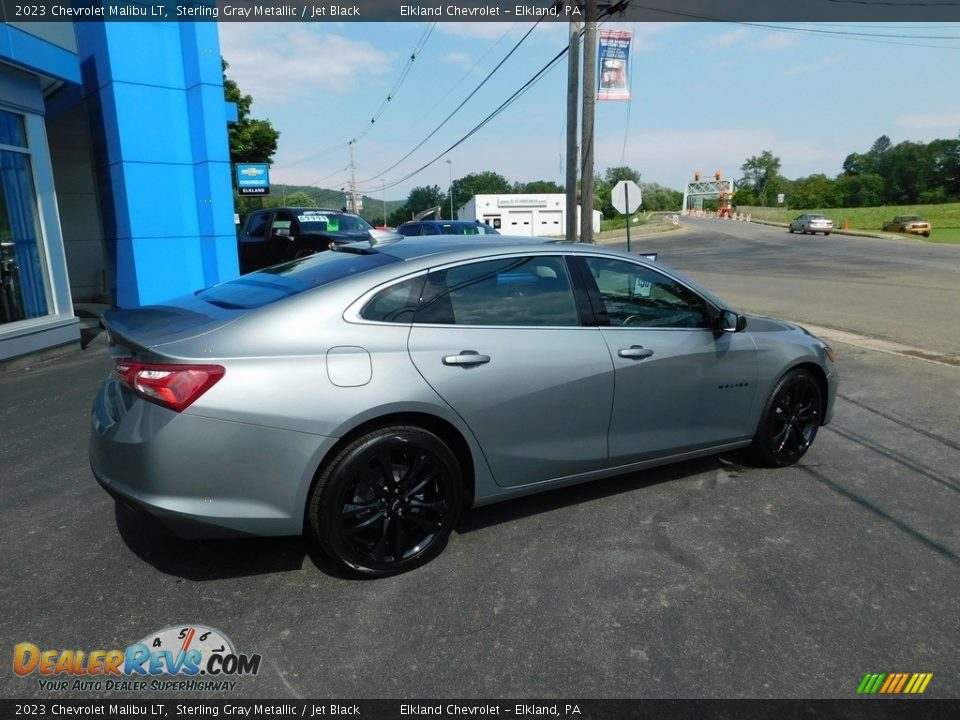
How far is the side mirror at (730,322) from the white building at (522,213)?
61965mm

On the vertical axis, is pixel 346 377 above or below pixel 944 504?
above

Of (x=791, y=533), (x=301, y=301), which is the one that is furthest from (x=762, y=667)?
(x=301, y=301)

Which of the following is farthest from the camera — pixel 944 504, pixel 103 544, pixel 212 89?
pixel 212 89

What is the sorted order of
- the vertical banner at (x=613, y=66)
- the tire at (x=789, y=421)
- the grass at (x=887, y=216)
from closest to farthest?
the tire at (x=789, y=421)
the vertical banner at (x=613, y=66)
the grass at (x=887, y=216)

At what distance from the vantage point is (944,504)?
3.92 metres

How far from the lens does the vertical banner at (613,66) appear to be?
15.0 metres

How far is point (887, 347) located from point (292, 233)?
35.0 ft

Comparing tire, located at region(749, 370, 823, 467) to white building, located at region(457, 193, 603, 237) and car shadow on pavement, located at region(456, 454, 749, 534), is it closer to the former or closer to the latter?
car shadow on pavement, located at region(456, 454, 749, 534)

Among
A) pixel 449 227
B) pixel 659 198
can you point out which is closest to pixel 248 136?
pixel 449 227

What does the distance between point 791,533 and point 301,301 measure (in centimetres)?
287

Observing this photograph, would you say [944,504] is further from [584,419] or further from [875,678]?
[584,419]

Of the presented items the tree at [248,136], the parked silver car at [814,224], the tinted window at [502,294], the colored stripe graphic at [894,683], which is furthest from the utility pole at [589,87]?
the parked silver car at [814,224]

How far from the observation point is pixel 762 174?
499ft
